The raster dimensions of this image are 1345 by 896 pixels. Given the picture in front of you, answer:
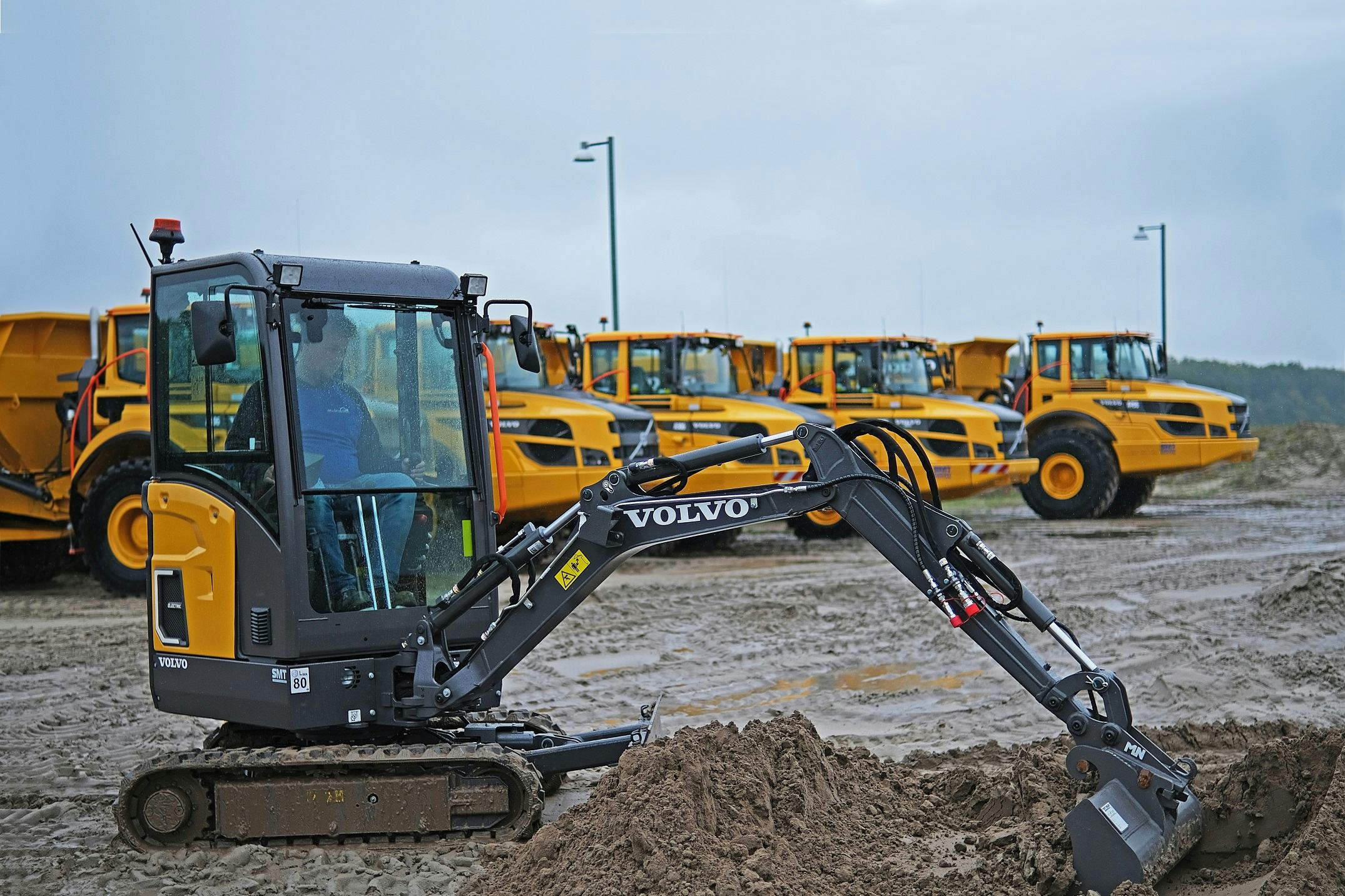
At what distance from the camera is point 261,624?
5668 millimetres

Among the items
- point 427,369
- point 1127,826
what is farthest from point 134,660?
point 1127,826

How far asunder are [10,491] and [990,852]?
1149 centimetres

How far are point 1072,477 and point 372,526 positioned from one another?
15949 millimetres

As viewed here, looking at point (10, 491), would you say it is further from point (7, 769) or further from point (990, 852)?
point (990, 852)

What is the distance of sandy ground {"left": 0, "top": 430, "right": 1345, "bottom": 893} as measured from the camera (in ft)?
18.5

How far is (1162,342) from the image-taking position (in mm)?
20438

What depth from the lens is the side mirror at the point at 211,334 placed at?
5.23 meters

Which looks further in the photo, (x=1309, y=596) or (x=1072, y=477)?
(x=1072, y=477)

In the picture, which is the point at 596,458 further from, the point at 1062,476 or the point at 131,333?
the point at 1062,476

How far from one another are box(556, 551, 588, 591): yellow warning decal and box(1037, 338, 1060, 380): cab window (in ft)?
Answer: 51.7

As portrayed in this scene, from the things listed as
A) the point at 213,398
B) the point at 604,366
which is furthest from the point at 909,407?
the point at 213,398

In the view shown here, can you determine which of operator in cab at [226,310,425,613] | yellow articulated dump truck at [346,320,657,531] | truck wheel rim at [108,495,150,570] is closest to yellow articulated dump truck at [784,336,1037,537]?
yellow articulated dump truck at [346,320,657,531]

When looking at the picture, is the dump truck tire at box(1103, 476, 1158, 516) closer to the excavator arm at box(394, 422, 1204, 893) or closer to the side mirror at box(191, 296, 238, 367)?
the excavator arm at box(394, 422, 1204, 893)

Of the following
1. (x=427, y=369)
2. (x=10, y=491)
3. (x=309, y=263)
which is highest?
(x=309, y=263)
